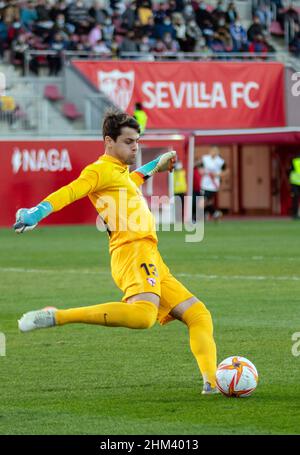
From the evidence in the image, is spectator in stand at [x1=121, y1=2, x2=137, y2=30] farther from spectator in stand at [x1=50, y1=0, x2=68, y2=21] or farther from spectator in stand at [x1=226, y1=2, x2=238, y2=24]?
spectator in stand at [x1=226, y1=2, x2=238, y2=24]

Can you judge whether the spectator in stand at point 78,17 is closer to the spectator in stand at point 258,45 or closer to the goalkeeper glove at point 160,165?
the spectator in stand at point 258,45

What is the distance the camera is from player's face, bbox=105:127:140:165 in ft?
27.3

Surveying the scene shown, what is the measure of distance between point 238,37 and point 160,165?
29447 mm

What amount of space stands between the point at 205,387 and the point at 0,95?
80.3 feet

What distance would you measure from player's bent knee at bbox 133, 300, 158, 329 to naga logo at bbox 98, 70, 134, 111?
26.4m

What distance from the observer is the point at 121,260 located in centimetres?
832

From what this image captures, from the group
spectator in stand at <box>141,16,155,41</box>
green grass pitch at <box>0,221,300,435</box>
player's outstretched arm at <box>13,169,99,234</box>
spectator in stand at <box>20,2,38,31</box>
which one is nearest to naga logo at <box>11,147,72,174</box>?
spectator in stand at <box>20,2,38,31</box>

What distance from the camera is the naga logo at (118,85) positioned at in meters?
34.2

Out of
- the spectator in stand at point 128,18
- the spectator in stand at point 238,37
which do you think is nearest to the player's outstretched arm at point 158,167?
the spectator in stand at point 128,18

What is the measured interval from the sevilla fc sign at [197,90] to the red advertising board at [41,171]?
3.48 m

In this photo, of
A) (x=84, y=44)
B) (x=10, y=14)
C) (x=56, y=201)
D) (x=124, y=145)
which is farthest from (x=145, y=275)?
(x=84, y=44)
